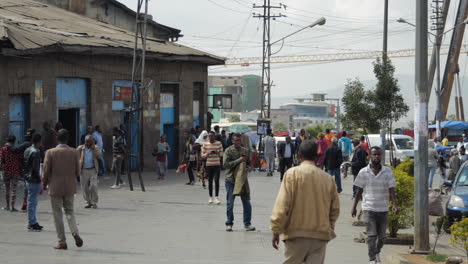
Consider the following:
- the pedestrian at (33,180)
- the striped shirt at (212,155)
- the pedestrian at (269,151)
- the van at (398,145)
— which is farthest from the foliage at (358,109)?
the pedestrian at (33,180)

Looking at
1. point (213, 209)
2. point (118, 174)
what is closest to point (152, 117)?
point (118, 174)

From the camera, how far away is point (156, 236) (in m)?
14.1

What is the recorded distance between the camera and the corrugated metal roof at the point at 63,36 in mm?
25247

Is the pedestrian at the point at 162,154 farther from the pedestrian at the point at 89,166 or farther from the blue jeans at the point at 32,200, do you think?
the blue jeans at the point at 32,200

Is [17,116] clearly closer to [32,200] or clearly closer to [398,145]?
[32,200]

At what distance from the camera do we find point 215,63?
37406 millimetres

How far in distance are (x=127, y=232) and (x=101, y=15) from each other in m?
29.4

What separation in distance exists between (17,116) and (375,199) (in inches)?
680

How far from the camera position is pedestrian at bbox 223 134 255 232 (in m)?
14.8

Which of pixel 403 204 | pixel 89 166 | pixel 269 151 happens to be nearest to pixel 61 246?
pixel 403 204

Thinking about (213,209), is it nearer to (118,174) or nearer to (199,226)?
(199,226)

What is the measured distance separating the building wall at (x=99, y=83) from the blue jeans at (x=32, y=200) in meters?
11.2

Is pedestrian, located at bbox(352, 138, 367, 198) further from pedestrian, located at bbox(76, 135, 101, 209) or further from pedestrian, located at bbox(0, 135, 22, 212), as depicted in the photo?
pedestrian, located at bbox(0, 135, 22, 212)

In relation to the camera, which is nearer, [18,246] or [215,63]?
[18,246]
